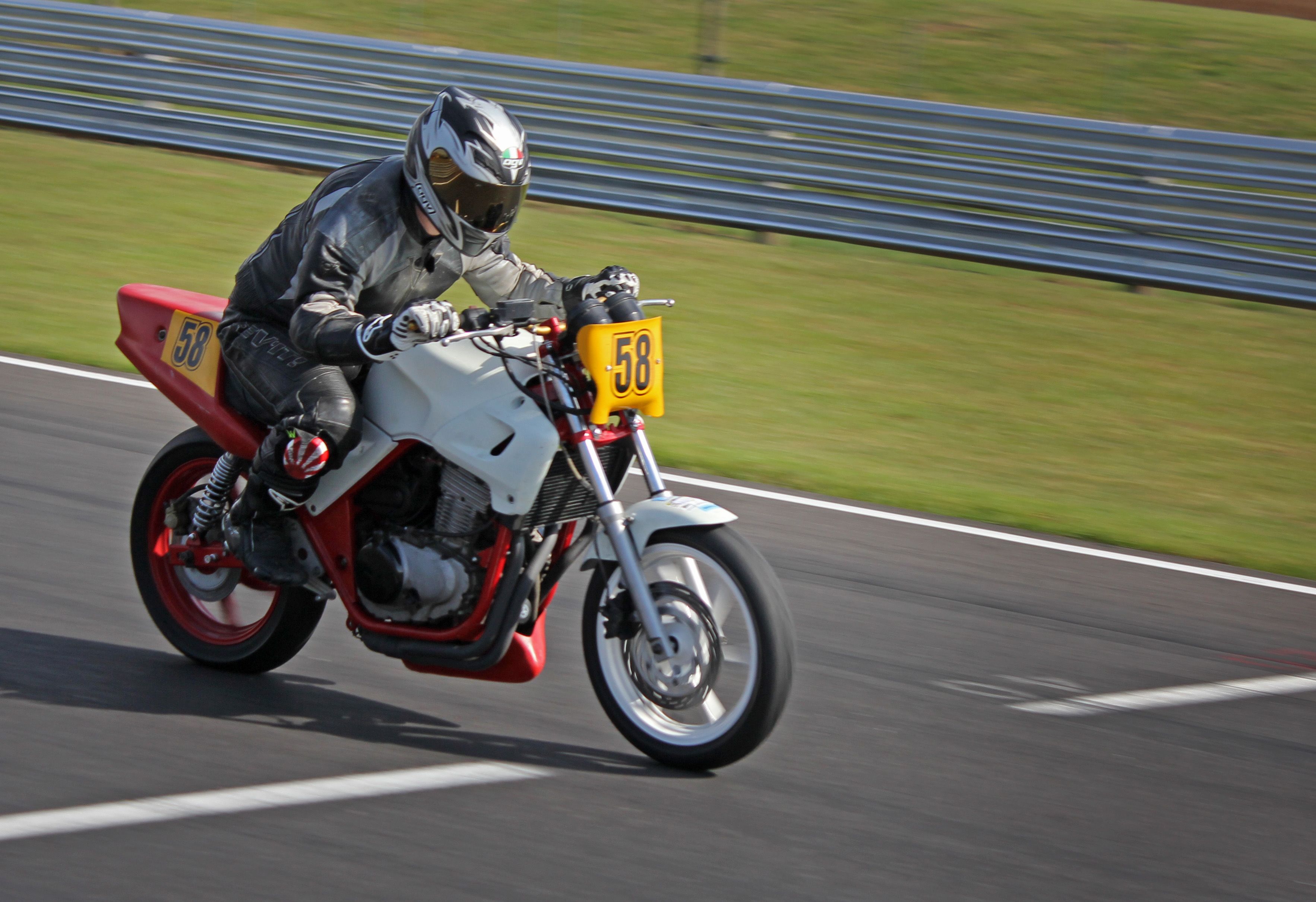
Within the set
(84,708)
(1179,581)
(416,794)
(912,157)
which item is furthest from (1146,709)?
(912,157)

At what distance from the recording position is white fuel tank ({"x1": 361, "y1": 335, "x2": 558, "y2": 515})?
4.25 meters

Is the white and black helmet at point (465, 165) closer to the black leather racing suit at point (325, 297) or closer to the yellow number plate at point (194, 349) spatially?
the black leather racing suit at point (325, 297)

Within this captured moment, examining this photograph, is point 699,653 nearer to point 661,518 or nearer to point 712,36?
point 661,518

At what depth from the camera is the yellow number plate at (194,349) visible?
4.95 m

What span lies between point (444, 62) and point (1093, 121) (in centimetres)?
610

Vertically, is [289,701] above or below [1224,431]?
below

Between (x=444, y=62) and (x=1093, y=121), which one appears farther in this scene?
(x=444, y=62)

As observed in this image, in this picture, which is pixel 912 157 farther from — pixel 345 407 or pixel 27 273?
pixel 345 407

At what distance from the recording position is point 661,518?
165 inches

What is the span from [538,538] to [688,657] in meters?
0.57

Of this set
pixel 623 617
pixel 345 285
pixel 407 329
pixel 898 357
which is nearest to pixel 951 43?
pixel 898 357

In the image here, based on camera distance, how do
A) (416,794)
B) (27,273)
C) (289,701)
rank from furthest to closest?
(27,273) → (289,701) → (416,794)

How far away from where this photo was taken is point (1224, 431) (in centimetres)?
924

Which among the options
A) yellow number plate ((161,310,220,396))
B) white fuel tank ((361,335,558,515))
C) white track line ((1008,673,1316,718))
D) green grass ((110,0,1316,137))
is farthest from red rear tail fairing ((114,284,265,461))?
green grass ((110,0,1316,137))
